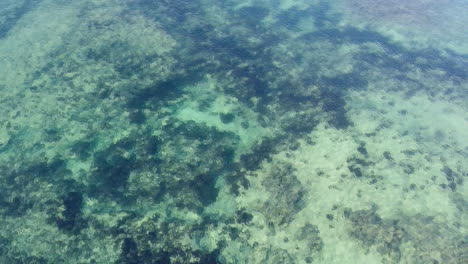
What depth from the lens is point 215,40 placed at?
46.8 ft

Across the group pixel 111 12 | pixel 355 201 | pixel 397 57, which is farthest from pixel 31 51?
pixel 397 57

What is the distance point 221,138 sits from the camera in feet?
32.9

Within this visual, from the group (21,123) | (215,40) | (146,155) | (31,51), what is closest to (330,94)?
(215,40)

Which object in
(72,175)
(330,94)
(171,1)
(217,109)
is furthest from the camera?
(171,1)

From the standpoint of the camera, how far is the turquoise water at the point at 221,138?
25.2 feet

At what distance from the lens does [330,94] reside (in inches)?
483

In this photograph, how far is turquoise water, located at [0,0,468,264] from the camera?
768 cm

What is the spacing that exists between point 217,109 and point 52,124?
4.90 m

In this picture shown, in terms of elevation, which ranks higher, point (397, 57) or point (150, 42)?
point (150, 42)

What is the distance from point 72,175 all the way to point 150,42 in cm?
685

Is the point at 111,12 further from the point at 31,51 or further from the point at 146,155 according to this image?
the point at 146,155

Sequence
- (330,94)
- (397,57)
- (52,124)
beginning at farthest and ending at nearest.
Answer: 1. (397,57)
2. (330,94)
3. (52,124)

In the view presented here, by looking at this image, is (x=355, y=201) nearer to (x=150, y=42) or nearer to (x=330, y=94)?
(x=330, y=94)

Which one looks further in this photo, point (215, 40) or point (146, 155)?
point (215, 40)
